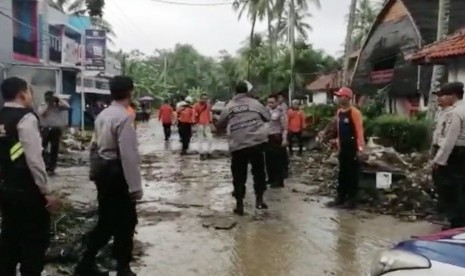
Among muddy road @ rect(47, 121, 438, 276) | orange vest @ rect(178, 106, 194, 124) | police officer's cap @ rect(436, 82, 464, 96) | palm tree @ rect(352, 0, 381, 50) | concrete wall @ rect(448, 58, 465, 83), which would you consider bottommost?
muddy road @ rect(47, 121, 438, 276)

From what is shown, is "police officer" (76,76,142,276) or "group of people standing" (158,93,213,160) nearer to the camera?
"police officer" (76,76,142,276)

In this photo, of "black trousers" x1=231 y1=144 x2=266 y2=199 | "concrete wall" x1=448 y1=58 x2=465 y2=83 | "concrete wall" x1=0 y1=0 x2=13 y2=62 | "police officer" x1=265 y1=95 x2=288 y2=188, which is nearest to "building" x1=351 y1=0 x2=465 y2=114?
"concrete wall" x1=448 y1=58 x2=465 y2=83

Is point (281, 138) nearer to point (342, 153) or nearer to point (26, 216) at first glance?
point (342, 153)

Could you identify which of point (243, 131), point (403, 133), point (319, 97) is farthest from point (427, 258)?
point (319, 97)

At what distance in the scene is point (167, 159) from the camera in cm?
1600

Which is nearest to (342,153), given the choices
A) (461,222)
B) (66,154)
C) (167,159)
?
(461,222)

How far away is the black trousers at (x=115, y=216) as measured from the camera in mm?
5098

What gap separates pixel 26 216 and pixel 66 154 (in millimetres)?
12928

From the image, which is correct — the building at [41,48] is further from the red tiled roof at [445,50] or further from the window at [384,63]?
the window at [384,63]

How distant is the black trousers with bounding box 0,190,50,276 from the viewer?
4344mm

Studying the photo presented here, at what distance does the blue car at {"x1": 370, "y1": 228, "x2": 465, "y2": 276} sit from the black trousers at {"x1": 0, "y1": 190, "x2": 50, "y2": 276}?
2355 mm

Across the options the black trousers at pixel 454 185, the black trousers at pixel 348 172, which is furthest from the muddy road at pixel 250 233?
the black trousers at pixel 454 185

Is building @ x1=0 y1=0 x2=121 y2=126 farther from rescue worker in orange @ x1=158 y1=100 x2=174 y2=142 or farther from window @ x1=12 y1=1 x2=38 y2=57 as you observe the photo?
rescue worker in orange @ x1=158 y1=100 x2=174 y2=142

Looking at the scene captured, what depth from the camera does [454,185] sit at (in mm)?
6578
